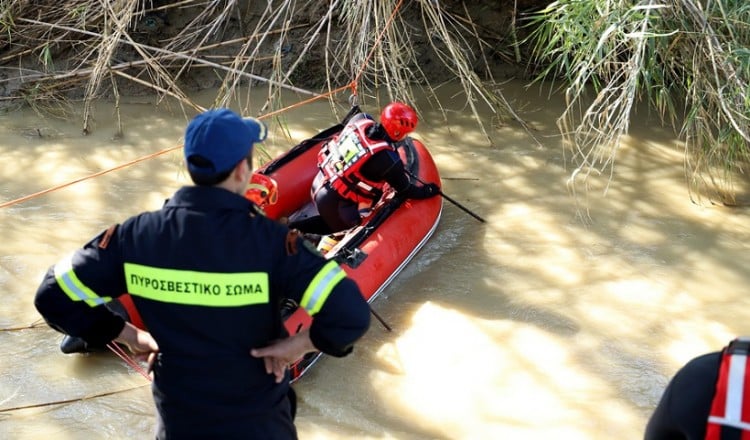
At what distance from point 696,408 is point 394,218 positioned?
3.28 metres

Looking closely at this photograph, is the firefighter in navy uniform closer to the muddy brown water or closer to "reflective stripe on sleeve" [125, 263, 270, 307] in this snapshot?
"reflective stripe on sleeve" [125, 263, 270, 307]

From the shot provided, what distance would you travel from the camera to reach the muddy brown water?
3.29 metres

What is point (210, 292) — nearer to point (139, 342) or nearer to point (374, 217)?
point (139, 342)

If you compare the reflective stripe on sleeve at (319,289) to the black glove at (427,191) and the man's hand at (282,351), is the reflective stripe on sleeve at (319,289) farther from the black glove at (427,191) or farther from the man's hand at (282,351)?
the black glove at (427,191)

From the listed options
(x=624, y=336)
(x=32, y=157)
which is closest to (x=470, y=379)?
(x=624, y=336)

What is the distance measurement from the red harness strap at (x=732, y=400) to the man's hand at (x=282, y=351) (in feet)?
2.85

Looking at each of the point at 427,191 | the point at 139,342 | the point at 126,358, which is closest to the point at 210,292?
the point at 139,342

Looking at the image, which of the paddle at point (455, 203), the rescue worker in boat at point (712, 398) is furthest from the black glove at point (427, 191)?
the rescue worker in boat at point (712, 398)

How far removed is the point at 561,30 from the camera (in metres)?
4.25

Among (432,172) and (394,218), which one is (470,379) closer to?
(394,218)

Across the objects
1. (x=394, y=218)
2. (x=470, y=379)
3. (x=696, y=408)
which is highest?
(x=696, y=408)

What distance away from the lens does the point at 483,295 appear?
4.15 metres

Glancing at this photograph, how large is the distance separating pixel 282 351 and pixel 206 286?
0.22 metres

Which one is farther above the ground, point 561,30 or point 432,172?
point 561,30
